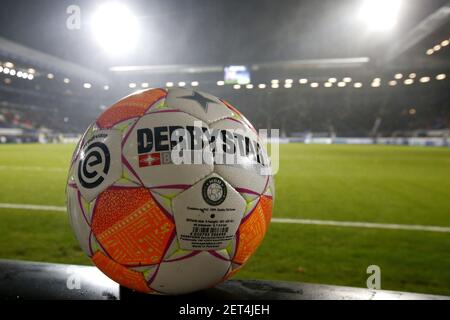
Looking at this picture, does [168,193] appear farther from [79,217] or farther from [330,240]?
[330,240]

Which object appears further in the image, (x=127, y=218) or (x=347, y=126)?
(x=347, y=126)

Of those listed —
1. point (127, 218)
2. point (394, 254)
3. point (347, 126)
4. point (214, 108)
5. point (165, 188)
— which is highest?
point (347, 126)

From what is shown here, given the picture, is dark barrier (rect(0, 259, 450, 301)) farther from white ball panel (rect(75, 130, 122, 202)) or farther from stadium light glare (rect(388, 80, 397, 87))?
stadium light glare (rect(388, 80, 397, 87))

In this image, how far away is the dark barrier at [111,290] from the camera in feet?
5.52

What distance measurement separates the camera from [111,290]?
1.74 m

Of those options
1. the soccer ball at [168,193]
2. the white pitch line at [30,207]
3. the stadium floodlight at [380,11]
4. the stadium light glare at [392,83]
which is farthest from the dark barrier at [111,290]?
the stadium light glare at [392,83]

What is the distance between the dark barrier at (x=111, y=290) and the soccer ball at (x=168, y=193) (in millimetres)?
244

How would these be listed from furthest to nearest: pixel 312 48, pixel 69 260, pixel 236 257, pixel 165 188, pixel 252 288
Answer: pixel 312 48 < pixel 69 260 < pixel 252 288 < pixel 236 257 < pixel 165 188

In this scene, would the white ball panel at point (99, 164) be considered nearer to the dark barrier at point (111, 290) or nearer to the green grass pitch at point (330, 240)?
the dark barrier at point (111, 290)

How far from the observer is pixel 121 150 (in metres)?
1.41

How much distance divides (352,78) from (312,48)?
58.7ft

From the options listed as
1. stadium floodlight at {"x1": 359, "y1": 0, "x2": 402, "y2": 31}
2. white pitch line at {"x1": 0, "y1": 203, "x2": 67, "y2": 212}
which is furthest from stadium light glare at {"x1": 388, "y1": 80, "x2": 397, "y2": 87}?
white pitch line at {"x1": 0, "y1": 203, "x2": 67, "y2": 212}
